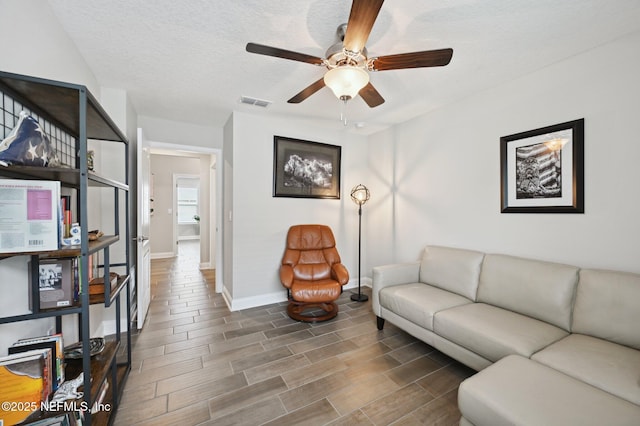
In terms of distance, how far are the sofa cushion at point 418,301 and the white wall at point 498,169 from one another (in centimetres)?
68

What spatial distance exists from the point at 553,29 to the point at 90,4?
9.59ft

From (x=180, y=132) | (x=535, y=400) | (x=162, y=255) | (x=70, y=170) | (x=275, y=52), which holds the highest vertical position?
(x=180, y=132)

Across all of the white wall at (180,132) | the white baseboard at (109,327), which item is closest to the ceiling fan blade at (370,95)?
the white wall at (180,132)

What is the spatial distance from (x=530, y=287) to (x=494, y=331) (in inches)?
22.3

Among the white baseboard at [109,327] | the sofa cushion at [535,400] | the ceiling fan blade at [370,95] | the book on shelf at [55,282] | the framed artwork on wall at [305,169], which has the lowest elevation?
the white baseboard at [109,327]

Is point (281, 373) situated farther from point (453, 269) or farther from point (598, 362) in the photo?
point (598, 362)

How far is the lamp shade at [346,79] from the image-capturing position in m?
1.58

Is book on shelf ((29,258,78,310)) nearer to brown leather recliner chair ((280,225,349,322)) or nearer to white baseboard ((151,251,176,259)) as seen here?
brown leather recliner chair ((280,225,349,322))

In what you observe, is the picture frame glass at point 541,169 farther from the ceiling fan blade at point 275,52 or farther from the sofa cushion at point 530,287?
the ceiling fan blade at point 275,52

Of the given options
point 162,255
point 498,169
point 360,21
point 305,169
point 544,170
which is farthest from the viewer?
point 162,255

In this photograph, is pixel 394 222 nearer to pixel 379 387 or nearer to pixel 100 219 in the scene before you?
pixel 379 387

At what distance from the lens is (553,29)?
5.71 feet

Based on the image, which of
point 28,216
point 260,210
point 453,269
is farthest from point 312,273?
point 28,216

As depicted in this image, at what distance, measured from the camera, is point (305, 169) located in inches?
145
